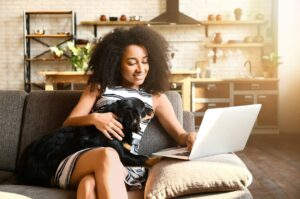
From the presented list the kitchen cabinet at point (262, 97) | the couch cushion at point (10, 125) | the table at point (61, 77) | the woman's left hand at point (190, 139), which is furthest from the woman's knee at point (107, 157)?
the kitchen cabinet at point (262, 97)

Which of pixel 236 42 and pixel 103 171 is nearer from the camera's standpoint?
pixel 103 171

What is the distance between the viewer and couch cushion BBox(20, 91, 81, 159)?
213cm

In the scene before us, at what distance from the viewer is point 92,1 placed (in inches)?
273

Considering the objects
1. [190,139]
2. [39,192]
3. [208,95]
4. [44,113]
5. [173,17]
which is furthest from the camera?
[173,17]

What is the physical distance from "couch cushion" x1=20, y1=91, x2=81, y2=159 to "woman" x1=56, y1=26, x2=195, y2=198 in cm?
21

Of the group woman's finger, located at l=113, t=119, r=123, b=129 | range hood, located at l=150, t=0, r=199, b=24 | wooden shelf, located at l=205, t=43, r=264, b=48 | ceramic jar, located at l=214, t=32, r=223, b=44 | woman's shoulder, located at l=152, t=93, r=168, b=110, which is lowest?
woman's finger, located at l=113, t=119, r=123, b=129

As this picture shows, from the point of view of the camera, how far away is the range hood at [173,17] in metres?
6.39

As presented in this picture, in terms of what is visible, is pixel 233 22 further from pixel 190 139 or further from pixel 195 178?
pixel 195 178

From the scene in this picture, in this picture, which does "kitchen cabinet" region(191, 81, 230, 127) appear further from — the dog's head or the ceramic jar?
the dog's head

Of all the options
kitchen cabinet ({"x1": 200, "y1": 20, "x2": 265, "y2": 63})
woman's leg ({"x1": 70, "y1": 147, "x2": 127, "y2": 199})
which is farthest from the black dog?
kitchen cabinet ({"x1": 200, "y1": 20, "x2": 265, "y2": 63})

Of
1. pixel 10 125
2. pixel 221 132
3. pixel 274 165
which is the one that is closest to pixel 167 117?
pixel 221 132

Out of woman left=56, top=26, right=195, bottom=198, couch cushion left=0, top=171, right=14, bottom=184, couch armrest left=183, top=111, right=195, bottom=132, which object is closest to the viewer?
woman left=56, top=26, right=195, bottom=198

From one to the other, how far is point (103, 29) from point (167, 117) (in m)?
5.17

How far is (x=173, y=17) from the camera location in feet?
21.3
